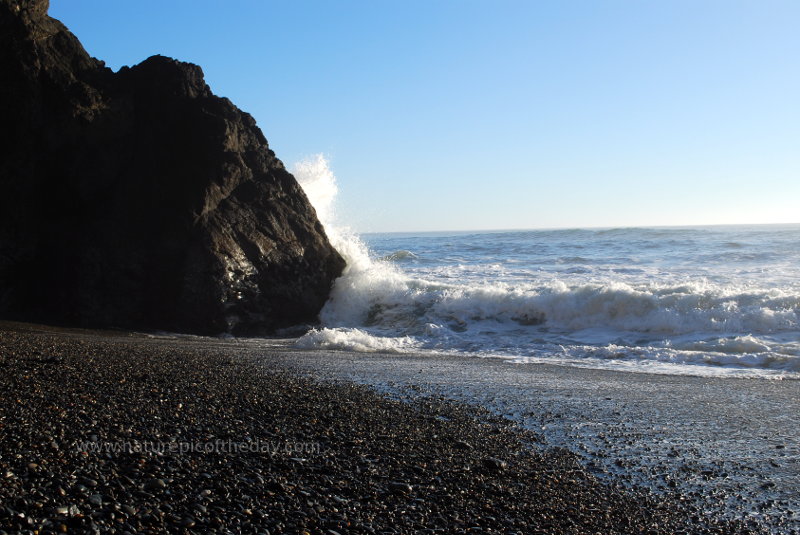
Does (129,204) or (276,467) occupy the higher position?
(129,204)

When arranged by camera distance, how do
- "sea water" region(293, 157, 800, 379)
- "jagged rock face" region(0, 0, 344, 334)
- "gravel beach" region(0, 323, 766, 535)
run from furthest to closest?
"jagged rock face" region(0, 0, 344, 334)
"sea water" region(293, 157, 800, 379)
"gravel beach" region(0, 323, 766, 535)

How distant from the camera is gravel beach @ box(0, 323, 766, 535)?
367 centimetres

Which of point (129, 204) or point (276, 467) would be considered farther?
point (129, 204)

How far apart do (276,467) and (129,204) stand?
408 inches

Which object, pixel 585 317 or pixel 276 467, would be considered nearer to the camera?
pixel 276 467

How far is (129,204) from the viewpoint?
1329 centimetres

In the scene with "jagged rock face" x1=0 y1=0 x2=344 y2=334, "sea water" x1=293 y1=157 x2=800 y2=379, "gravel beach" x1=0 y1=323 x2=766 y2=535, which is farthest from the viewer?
"jagged rock face" x1=0 y1=0 x2=344 y2=334

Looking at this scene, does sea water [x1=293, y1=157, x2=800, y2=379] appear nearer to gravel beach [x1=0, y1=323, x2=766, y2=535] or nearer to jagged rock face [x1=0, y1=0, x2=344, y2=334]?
jagged rock face [x1=0, y1=0, x2=344, y2=334]

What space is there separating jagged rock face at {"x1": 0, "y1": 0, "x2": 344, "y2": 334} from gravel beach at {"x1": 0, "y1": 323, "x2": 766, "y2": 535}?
5666mm

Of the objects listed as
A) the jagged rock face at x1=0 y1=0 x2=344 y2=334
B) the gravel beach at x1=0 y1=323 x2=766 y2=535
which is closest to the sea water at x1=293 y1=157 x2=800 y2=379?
the jagged rock face at x1=0 y1=0 x2=344 y2=334

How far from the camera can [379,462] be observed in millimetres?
4770

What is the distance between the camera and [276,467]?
4488 mm

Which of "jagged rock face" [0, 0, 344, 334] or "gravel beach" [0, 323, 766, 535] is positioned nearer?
"gravel beach" [0, 323, 766, 535]

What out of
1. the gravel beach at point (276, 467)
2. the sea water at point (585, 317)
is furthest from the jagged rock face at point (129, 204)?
the gravel beach at point (276, 467)
